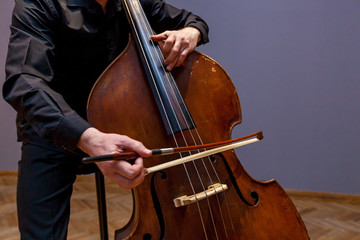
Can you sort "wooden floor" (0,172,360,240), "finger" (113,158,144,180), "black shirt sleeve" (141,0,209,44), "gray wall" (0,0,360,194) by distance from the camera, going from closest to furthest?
→ 1. "finger" (113,158,144,180)
2. "black shirt sleeve" (141,0,209,44)
3. "wooden floor" (0,172,360,240)
4. "gray wall" (0,0,360,194)

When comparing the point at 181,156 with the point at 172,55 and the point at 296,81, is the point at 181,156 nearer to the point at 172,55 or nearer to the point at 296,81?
the point at 172,55

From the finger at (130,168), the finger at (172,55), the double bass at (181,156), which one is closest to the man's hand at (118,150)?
the finger at (130,168)

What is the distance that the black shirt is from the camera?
2.39ft

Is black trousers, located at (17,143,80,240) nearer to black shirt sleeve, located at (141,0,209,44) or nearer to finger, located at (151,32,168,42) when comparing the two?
finger, located at (151,32,168,42)

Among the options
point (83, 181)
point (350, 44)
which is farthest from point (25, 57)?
point (83, 181)

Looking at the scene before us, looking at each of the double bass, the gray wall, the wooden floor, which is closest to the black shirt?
the double bass

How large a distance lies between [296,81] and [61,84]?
1.69 m

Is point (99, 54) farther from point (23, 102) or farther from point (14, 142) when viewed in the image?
point (14, 142)

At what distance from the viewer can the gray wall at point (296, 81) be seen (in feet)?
7.23

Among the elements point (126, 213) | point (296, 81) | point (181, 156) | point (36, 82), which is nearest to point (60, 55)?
point (36, 82)

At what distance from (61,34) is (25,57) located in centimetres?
23

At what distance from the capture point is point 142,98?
2.86 ft

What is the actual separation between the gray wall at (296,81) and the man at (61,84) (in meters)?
1.23

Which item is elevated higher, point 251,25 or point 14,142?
point 251,25
